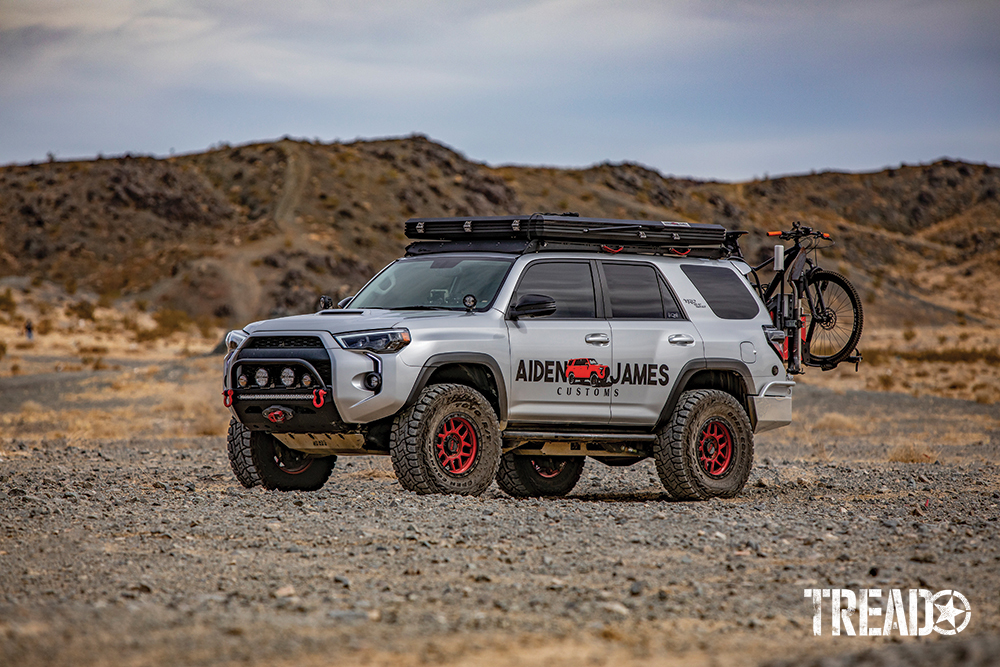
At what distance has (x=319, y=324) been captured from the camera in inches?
381

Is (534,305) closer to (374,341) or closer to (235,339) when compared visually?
(374,341)

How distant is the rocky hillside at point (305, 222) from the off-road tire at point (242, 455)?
48345 millimetres

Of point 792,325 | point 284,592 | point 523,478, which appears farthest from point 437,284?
point 284,592

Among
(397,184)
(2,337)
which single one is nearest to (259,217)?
(397,184)

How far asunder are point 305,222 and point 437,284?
6411 centimetres

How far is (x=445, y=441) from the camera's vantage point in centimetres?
973

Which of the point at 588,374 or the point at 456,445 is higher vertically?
the point at 588,374

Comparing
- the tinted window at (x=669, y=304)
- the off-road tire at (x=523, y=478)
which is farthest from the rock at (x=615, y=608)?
the off-road tire at (x=523, y=478)

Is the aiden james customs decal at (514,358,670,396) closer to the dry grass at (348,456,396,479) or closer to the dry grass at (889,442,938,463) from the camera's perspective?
the dry grass at (348,456,396,479)

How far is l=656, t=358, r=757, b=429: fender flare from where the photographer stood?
1098 cm

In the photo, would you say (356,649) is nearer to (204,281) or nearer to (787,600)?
(787,600)

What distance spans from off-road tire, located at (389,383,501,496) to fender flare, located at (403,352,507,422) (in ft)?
0.28

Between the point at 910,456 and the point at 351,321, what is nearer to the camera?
the point at 351,321

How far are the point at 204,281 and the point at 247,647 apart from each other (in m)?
60.1
